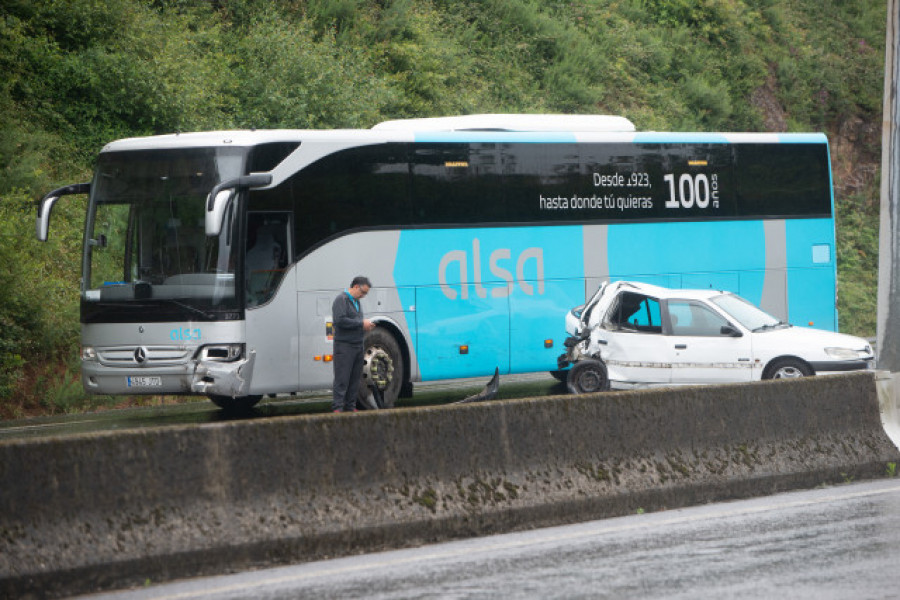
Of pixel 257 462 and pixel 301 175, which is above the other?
pixel 301 175

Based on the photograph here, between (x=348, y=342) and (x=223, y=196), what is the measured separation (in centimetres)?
247

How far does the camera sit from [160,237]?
54.9ft

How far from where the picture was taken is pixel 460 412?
963 centimetres

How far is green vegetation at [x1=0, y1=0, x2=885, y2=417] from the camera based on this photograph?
21.6 meters

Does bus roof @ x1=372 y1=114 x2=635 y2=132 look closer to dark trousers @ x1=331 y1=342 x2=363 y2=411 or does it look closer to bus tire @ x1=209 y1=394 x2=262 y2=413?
bus tire @ x1=209 y1=394 x2=262 y2=413

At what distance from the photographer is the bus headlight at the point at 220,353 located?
16.5 m

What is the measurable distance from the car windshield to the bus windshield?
662 centimetres

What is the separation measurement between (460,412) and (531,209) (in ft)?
34.9

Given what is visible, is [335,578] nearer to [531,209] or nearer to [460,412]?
[460,412]

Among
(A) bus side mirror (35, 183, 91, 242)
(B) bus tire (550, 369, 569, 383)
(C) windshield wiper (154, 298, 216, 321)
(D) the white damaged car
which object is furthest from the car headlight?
(A) bus side mirror (35, 183, 91, 242)

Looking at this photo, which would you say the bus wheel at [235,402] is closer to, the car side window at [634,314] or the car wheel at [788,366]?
the car side window at [634,314]

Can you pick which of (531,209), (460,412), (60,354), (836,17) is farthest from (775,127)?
(460,412)

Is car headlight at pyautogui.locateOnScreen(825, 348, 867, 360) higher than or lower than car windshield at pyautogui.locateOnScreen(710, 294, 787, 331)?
lower

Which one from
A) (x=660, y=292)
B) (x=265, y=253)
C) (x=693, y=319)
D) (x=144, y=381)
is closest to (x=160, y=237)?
(x=265, y=253)
